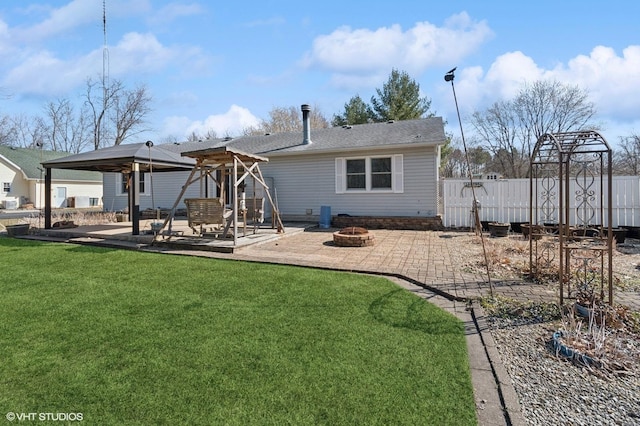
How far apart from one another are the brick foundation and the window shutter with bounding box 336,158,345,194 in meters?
1.00

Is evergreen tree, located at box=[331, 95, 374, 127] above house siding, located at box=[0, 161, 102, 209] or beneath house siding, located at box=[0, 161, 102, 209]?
above

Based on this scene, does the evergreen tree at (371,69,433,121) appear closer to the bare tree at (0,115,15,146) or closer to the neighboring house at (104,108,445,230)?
the neighboring house at (104,108,445,230)

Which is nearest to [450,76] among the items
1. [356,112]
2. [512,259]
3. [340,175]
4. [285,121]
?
[512,259]

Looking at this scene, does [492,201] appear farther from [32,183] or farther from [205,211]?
[32,183]

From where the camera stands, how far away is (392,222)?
11.1 metres

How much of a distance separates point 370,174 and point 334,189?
4.49 feet

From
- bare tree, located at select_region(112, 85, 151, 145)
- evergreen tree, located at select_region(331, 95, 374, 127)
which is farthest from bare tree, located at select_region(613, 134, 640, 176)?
bare tree, located at select_region(112, 85, 151, 145)

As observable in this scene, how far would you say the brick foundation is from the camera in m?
10.7

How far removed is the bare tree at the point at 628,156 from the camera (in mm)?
19594

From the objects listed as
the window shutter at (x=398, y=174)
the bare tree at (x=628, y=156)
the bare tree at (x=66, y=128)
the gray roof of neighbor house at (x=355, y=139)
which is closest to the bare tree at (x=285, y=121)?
the bare tree at (x=66, y=128)

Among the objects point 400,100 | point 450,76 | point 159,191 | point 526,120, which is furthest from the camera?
point 526,120

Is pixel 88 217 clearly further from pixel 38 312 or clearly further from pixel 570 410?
pixel 570 410

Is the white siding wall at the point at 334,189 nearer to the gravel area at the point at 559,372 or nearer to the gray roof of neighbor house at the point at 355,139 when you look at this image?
the gray roof of neighbor house at the point at 355,139

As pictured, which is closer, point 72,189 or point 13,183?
point 13,183
